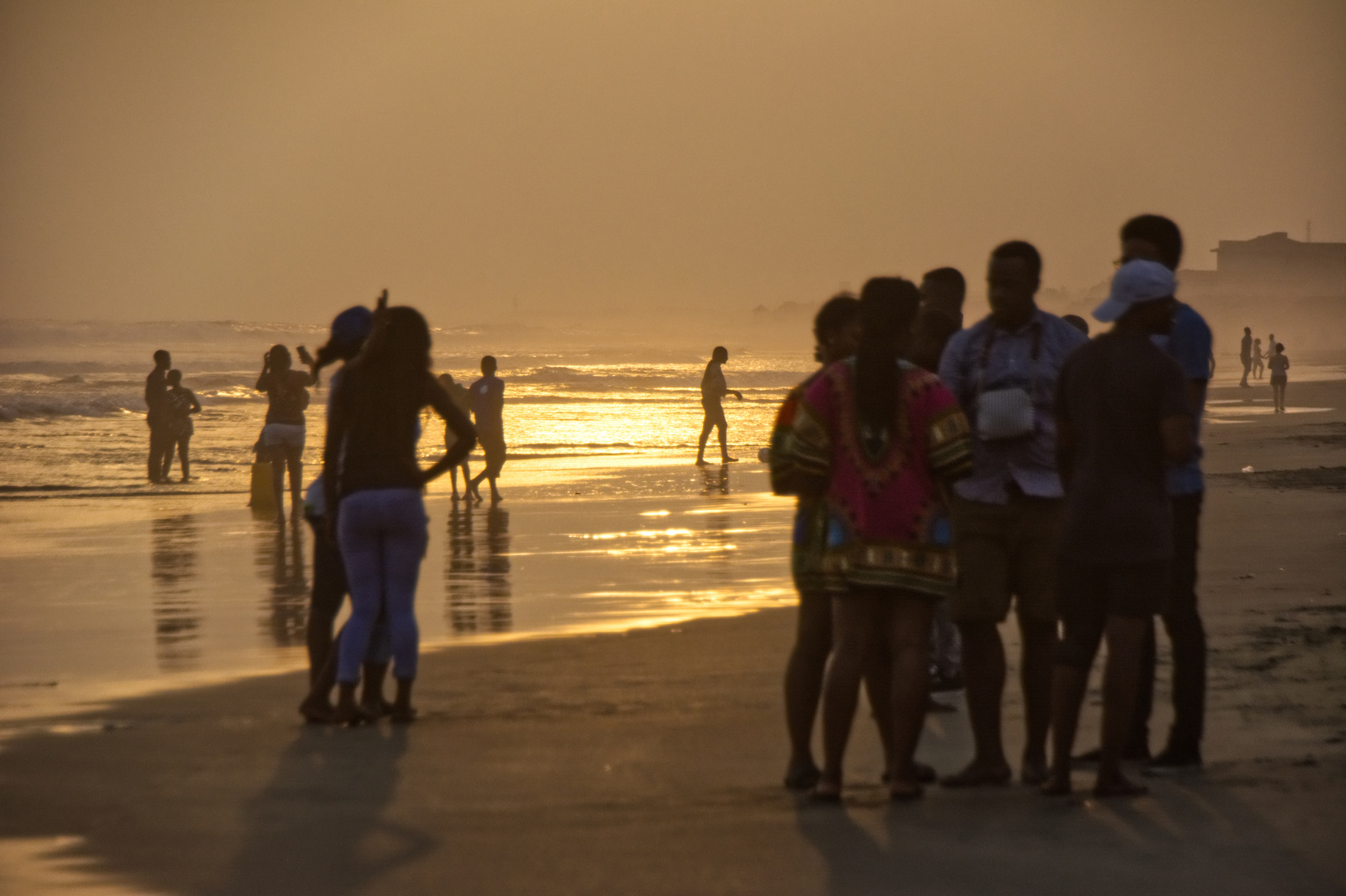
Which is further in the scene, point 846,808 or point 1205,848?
point 846,808

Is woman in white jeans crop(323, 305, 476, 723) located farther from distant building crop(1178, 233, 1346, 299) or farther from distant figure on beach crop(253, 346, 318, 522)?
distant building crop(1178, 233, 1346, 299)

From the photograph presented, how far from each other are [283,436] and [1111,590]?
12029 mm

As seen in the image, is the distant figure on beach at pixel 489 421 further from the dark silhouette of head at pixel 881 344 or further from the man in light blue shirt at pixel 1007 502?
the dark silhouette of head at pixel 881 344

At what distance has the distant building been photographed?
614 feet

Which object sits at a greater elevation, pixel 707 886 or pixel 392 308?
pixel 392 308

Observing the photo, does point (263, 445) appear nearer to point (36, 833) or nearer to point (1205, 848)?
point (36, 833)

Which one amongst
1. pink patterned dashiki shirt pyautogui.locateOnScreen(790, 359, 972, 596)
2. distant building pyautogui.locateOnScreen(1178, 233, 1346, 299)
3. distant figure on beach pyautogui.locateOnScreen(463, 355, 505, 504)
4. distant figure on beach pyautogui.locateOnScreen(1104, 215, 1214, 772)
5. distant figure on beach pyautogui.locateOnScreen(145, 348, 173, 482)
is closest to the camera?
pink patterned dashiki shirt pyautogui.locateOnScreen(790, 359, 972, 596)

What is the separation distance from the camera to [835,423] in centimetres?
546

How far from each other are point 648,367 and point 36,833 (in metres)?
88.3

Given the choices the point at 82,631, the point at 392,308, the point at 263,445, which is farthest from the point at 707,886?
the point at 263,445

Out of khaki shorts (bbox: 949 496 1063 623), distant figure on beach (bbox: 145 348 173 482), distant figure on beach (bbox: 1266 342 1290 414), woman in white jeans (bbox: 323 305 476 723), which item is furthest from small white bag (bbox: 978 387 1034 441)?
distant figure on beach (bbox: 1266 342 1290 414)

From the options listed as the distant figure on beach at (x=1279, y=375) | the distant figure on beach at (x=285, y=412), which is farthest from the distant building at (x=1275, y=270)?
the distant figure on beach at (x=285, y=412)

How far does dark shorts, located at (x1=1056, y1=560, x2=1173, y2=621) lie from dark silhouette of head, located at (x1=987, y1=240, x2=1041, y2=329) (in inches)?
36.8

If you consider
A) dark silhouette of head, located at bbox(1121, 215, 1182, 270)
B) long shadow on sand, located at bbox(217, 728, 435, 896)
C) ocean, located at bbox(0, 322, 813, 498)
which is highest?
dark silhouette of head, located at bbox(1121, 215, 1182, 270)
